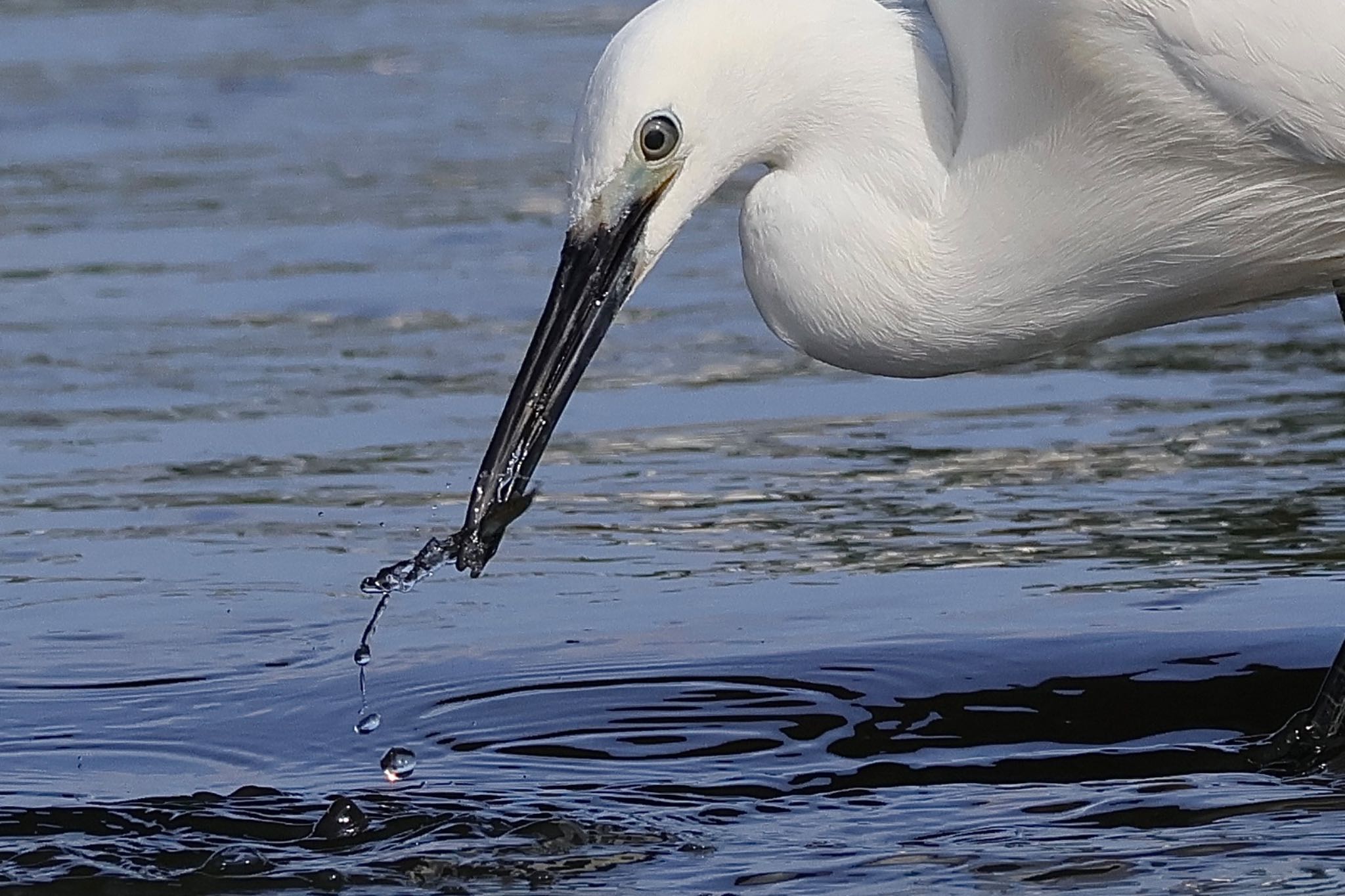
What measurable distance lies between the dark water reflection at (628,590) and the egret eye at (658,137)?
4.30ft

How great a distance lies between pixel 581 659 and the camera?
6.42 m

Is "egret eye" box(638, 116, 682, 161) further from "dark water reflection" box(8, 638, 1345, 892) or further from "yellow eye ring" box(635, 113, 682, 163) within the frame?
"dark water reflection" box(8, 638, 1345, 892)

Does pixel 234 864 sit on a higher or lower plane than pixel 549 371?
lower

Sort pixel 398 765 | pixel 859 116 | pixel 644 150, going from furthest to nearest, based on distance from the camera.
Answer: pixel 398 765, pixel 859 116, pixel 644 150

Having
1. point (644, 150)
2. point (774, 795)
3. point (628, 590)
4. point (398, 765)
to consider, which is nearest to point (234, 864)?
point (398, 765)

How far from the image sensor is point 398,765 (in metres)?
5.80

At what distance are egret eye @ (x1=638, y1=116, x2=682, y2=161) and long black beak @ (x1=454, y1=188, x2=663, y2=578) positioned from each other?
15 cm

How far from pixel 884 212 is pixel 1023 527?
1929 mm

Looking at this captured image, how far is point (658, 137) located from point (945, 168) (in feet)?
2.05

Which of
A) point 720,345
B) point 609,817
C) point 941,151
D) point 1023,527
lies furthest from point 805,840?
point 720,345

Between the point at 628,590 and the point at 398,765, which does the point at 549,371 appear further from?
the point at 628,590

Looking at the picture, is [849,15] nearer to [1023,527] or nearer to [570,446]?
[1023,527]

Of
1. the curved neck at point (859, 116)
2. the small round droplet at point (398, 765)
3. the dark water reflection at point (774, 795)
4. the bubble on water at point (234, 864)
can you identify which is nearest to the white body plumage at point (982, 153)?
the curved neck at point (859, 116)

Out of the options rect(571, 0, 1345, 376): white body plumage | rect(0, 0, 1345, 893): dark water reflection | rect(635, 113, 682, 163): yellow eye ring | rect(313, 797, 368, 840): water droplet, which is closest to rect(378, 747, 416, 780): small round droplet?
rect(0, 0, 1345, 893): dark water reflection
